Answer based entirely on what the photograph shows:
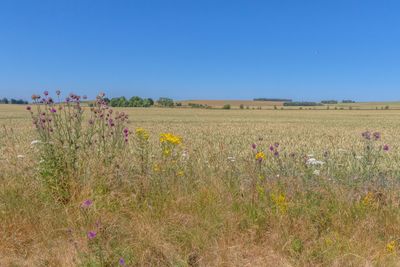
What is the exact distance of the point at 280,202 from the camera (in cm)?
310

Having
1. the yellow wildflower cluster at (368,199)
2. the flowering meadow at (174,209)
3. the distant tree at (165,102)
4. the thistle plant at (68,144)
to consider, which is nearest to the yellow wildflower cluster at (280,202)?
the flowering meadow at (174,209)

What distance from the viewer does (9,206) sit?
310 centimetres

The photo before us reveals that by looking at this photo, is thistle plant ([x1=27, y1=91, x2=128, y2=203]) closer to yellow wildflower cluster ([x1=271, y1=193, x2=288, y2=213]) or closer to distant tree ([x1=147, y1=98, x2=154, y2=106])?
yellow wildflower cluster ([x1=271, y1=193, x2=288, y2=213])

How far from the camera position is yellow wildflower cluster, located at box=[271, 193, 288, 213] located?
3020mm

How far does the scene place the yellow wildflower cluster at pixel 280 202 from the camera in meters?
3.02

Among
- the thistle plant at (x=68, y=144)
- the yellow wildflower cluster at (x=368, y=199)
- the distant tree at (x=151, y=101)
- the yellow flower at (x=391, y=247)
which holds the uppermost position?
the distant tree at (x=151, y=101)

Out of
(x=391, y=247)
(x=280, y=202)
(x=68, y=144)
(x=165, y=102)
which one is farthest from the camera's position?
(x=165, y=102)

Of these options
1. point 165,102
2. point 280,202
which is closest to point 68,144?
point 280,202

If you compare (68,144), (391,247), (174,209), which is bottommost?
(391,247)

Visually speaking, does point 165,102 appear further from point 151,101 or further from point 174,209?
point 174,209

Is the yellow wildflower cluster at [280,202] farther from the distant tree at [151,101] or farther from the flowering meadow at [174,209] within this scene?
the distant tree at [151,101]

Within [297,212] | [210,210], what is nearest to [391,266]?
[297,212]

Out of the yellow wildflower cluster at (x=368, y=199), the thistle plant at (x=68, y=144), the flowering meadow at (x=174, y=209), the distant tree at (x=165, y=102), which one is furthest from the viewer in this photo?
the distant tree at (x=165, y=102)

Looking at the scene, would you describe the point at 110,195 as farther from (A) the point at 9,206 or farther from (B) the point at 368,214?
(B) the point at 368,214
